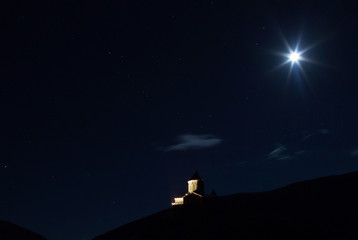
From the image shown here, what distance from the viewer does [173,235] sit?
46219 mm

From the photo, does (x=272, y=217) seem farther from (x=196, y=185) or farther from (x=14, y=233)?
(x=14, y=233)

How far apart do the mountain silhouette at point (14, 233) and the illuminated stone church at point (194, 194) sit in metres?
117

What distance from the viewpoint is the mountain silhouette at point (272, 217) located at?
46.7 m

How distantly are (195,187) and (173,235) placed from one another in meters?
21.1

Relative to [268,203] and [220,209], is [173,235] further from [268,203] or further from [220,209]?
[268,203]

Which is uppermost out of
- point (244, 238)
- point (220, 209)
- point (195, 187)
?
point (195, 187)

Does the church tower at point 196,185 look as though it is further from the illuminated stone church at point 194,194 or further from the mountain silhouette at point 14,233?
the mountain silhouette at point 14,233

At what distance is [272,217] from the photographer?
61125 millimetres

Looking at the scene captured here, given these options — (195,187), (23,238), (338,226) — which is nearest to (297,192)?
(338,226)

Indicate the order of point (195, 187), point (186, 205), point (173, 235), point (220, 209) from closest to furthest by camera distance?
point (173, 235) < point (220, 209) < point (186, 205) < point (195, 187)

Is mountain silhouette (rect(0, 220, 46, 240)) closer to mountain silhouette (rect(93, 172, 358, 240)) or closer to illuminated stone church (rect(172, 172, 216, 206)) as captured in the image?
mountain silhouette (rect(93, 172, 358, 240))

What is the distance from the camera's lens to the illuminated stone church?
61281 mm

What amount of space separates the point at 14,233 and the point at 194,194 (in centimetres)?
12950

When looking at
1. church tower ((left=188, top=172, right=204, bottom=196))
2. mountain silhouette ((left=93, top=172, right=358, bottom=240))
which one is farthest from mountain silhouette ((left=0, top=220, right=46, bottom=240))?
church tower ((left=188, top=172, right=204, bottom=196))
